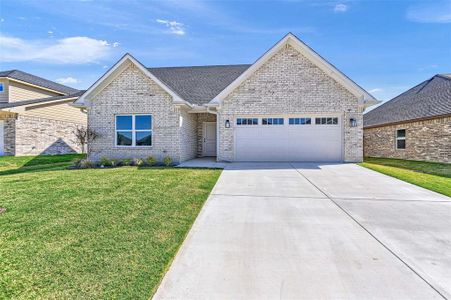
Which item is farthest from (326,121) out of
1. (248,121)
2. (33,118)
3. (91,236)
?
(33,118)

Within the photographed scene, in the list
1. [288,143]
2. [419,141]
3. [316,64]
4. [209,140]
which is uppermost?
[316,64]

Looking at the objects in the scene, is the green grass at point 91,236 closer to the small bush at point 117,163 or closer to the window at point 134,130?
the small bush at point 117,163

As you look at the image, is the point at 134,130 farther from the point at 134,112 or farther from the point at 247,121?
the point at 247,121

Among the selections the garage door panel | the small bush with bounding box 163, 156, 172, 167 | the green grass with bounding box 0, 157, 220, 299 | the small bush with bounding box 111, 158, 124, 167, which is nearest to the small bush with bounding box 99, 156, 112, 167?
the small bush with bounding box 111, 158, 124, 167

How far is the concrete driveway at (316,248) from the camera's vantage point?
8.14ft

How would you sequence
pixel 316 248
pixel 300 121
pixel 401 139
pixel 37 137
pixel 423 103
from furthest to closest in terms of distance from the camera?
pixel 37 137, pixel 401 139, pixel 423 103, pixel 300 121, pixel 316 248

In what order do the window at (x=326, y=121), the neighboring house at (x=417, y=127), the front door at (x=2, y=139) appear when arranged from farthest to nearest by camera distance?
the front door at (x=2, y=139), the neighboring house at (x=417, y=127), the window at (x=326, y=121)

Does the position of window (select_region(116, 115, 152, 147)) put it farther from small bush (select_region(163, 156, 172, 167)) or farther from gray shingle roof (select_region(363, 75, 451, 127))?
gray shingle roof (select_region(363, 75, 451, 127))

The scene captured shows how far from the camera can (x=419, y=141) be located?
14547 mm

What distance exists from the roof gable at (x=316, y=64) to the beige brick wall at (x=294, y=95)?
191 mm

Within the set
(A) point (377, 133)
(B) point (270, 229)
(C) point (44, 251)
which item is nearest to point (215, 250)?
(B) point (270, 229)

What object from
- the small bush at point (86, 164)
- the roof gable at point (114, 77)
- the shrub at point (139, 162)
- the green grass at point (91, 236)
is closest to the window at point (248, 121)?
the roof gable at point (114, 77)

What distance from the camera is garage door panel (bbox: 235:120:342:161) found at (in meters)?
12.4

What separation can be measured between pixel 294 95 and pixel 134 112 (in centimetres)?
850
